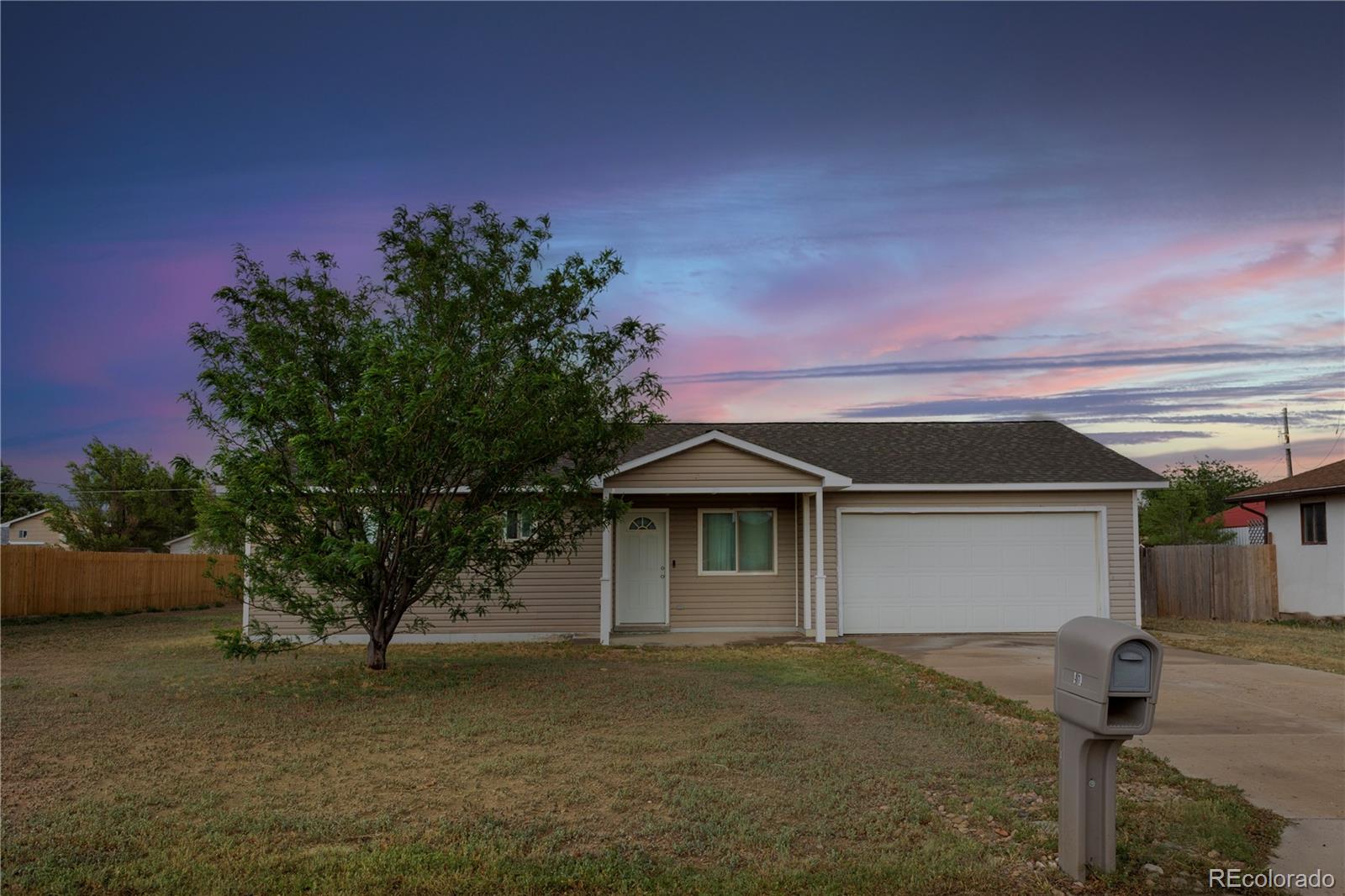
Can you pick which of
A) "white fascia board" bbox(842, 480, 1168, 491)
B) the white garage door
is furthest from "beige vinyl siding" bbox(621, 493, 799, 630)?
"white fascia board" bbox(842, 480, 1168, 491)

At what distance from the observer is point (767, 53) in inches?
508

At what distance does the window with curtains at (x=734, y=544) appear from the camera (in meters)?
16.6

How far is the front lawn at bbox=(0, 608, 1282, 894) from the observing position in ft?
14.9

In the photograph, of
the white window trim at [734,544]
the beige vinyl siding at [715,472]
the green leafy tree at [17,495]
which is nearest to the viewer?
the beige vinyl siding at [715,472]

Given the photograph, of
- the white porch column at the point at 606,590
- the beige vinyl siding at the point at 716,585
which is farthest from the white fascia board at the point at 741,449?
the beige vinyl siding at the point at 716,585

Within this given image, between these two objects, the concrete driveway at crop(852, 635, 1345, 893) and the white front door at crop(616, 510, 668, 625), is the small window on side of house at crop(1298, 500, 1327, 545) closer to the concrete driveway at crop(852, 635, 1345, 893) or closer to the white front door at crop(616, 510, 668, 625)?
the concrete driveway at crop(852, 635, 1345, 893)

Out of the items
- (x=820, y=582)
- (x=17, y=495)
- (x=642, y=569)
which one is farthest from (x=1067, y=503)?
(x=17, y=495)

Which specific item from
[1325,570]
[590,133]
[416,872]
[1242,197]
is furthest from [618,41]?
[1325,570]

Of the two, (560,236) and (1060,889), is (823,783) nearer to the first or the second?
(1060,889)

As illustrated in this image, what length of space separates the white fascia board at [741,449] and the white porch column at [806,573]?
1248 millimetres

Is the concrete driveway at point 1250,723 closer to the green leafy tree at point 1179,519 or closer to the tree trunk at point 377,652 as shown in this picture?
the tree trunk at point 377,652

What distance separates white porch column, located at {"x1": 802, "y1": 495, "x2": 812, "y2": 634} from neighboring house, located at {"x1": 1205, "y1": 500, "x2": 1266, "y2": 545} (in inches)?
512

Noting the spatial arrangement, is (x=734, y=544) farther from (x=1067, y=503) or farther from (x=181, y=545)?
(x=181, y=545)

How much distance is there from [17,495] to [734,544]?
177 feet
